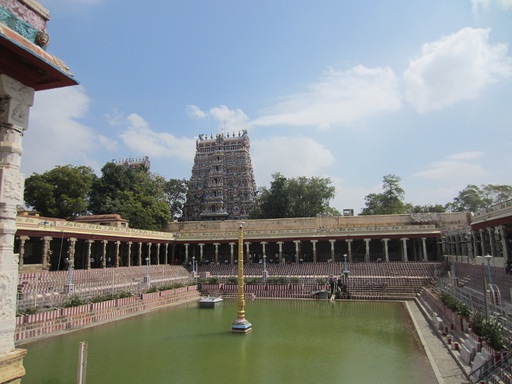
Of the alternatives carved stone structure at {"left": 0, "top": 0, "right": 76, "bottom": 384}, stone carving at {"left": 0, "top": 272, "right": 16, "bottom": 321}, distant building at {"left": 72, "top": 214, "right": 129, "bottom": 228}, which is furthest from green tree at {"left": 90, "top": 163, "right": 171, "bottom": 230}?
stone carving at {"left": 0, "top": 272, "right": 16, "bottom": 321}

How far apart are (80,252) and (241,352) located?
29.2m

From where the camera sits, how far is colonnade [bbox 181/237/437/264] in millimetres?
40469

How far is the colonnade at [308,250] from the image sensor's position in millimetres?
40469

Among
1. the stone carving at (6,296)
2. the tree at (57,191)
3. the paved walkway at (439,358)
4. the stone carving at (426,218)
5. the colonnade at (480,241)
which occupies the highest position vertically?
the tree at (57,191)

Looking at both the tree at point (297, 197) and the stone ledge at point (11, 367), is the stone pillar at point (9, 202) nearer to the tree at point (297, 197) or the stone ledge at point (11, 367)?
the stone ledge at point (11, 367)

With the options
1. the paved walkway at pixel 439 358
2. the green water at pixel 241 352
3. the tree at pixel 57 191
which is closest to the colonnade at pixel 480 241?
the green water at pixel 241 352

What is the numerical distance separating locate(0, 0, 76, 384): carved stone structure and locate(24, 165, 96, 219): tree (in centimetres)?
3894

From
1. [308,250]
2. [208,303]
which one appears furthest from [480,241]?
[208,303]

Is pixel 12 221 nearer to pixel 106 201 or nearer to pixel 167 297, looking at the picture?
pixel 167 297

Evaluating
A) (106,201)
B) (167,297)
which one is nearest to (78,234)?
(167,297)

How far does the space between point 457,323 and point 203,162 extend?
191ft

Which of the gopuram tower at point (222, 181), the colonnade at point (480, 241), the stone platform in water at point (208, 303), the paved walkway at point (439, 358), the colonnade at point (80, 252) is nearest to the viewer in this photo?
the paved walkway at point (439, 358)

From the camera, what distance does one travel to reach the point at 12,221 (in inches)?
202

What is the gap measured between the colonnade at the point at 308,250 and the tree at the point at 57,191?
1346 cm
